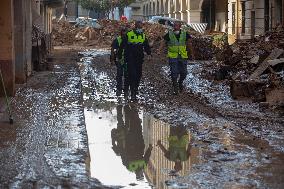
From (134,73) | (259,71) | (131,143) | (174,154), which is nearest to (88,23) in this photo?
(259,71)

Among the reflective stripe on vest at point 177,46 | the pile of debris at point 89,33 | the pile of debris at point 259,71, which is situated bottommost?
the pile of debris at point 259,71

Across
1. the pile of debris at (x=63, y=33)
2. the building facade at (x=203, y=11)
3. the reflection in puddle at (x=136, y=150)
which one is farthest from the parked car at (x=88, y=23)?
the reflection in puddle at (x=136, y=150)

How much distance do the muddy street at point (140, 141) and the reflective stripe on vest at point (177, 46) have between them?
101 centimetres

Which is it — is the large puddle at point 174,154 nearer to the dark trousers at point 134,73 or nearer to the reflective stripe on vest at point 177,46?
the dark trousers at point 134,73

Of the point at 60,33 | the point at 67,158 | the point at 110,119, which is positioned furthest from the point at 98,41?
the point at 67,158

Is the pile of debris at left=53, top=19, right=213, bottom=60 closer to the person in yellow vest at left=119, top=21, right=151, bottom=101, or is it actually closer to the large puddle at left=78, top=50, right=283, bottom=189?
the person in yellow vest at left=119, top=21, right=151, bottom=101

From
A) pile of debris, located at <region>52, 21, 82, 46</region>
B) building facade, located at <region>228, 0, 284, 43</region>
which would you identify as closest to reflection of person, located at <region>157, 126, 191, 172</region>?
building facade, located at <region>228, 0, 284, 43</region>

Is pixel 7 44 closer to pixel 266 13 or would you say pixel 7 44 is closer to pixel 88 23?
pixel 266 13

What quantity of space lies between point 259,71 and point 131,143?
253 inches

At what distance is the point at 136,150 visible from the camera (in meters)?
8.59

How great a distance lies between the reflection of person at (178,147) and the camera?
7.95 metres

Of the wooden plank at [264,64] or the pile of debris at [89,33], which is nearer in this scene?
the wooden plank at [264,64]

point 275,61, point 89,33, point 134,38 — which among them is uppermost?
point 89,33

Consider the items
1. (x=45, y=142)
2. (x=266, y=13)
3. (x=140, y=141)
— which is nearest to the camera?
(x=45, y=142)
